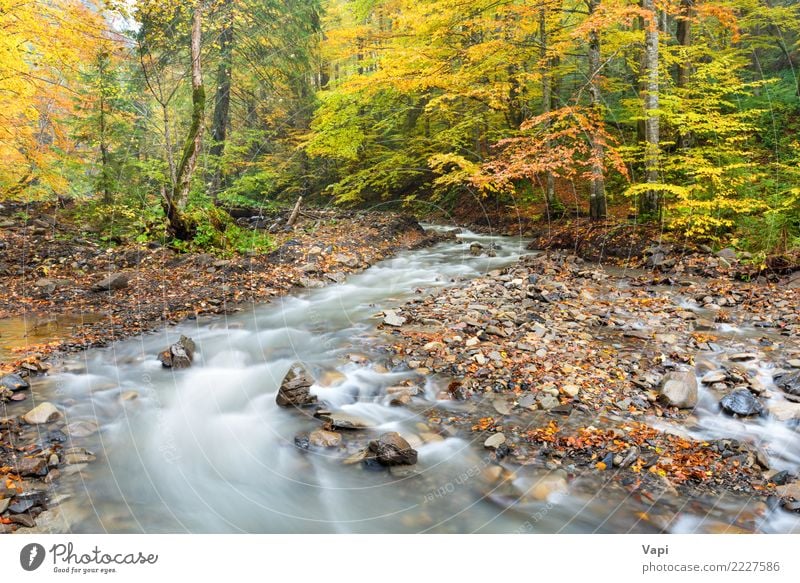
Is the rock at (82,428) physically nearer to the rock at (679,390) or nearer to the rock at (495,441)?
the rock at (495,441)

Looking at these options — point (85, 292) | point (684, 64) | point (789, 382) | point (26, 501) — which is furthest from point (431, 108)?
point (26, 501)

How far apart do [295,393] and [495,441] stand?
2401mm

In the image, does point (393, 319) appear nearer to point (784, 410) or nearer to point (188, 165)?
point (784, 410)

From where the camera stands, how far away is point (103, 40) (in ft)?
34.7

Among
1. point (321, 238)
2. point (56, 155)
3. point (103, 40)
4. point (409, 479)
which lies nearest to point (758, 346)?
point (409, 479)

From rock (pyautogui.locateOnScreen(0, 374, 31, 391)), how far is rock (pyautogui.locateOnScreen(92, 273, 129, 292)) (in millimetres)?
3624

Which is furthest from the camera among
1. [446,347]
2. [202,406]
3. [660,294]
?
[660,294]

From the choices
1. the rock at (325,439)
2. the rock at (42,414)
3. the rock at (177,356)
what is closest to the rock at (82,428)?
the rock at (42,414)

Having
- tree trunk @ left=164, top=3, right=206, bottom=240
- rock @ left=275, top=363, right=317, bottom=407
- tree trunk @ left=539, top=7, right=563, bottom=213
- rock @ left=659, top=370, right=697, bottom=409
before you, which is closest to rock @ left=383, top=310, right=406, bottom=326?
rock @ left=275, top=363, right=317, bottom=407

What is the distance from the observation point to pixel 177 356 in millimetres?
6172

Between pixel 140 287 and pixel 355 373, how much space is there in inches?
209

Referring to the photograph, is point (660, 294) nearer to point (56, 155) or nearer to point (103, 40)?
point (103, 40)

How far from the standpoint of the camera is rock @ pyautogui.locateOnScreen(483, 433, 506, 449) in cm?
419
